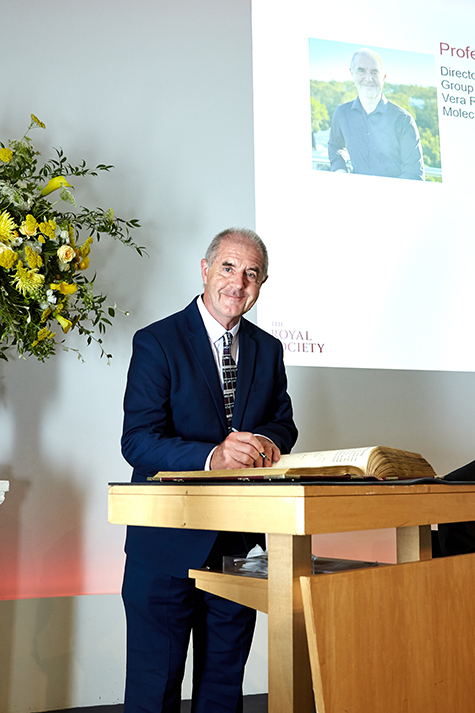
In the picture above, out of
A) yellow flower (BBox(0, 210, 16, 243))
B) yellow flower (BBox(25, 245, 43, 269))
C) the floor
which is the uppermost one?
yellow flower (BBox(0, 210, 16, 243))

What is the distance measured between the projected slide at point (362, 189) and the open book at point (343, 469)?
1542 mm

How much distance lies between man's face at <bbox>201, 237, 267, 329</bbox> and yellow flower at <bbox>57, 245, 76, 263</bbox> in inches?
15.7

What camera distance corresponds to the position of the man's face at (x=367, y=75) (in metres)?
2.73

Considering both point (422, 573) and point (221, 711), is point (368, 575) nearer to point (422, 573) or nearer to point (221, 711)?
point (422, 573)

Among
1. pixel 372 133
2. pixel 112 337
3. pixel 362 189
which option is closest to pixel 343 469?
pixel 112 337

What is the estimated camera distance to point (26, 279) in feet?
5.57

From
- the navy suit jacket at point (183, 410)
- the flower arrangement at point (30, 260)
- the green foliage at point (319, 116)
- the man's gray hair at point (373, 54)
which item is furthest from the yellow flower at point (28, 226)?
A: the man's gray hair at point (373, 54)

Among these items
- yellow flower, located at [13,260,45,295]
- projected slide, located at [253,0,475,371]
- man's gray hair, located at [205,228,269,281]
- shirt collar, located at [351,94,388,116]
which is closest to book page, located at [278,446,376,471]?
man's gray hair, located at [205,228,269,281]

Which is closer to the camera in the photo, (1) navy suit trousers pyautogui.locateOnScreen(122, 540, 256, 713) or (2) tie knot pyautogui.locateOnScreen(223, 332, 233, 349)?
(1) navy suit trousers pyautogui.locateOnScreen(122, 540, 256, 713)

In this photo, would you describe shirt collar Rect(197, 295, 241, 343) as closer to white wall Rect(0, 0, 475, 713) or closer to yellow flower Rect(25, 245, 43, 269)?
yellow flower Rect(25, 245, 43, 269)

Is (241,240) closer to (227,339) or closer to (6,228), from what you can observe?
(227,339)

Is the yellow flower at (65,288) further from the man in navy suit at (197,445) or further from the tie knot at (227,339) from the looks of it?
the tie knot at (227,339)

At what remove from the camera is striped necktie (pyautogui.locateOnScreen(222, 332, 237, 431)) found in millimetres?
1596

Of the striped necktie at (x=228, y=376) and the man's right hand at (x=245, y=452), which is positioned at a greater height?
the striped necktie at (x=228, y=376)
